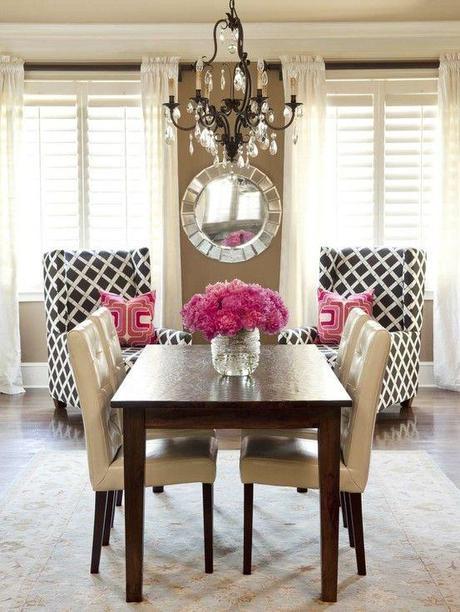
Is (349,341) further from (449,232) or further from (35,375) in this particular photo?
(35,375)

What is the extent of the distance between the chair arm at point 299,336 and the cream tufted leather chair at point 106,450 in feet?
7.92

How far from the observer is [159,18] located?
6.02 metres

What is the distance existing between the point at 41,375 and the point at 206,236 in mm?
1736

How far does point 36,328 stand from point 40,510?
119 inches

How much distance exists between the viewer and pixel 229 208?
6.41m

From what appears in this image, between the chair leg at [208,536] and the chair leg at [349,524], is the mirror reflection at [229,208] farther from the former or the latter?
the chair leg at [208,536]

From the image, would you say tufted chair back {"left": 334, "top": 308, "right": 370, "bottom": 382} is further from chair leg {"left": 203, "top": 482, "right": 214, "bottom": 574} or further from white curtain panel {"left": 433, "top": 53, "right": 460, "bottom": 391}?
white curtain panel {"left": 433, "top": 53, "right": 460, "bottom": 391}

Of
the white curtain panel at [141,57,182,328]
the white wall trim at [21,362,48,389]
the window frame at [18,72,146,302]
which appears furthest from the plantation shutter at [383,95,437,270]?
the white wall trim at [21,362,48,389]

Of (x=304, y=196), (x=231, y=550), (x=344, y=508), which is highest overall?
(x=304, y=196)

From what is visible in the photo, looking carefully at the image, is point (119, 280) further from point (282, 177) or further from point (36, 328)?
point (282, 177)

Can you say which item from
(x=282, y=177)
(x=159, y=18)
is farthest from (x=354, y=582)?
(x=159, y=18)

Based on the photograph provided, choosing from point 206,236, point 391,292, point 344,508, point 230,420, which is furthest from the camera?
point 206,236

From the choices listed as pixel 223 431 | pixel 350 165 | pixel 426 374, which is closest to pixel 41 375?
pixel 223 431

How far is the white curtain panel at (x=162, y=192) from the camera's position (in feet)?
20.7
